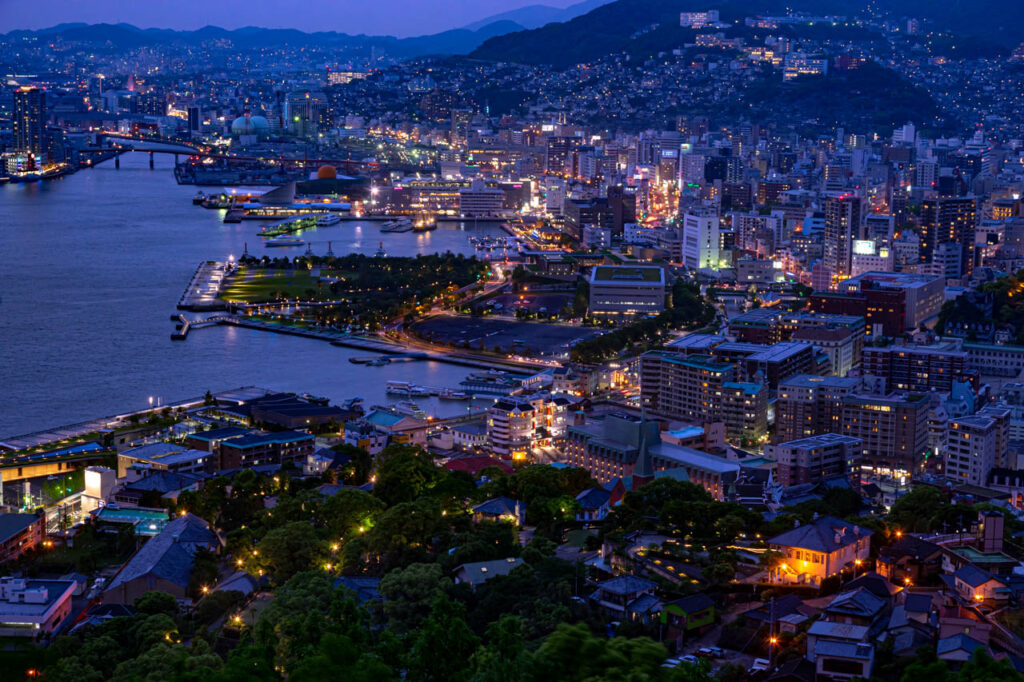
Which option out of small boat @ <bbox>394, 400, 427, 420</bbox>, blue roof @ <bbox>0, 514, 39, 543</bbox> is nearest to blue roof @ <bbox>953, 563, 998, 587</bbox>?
blue roof @ <bbox>0, 514, 39, 543</bbox>

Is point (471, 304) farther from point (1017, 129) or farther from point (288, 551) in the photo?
point (1017, 129)

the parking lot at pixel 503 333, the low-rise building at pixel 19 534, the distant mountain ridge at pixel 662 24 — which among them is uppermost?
the distant mountain ridge at pixel 662 24

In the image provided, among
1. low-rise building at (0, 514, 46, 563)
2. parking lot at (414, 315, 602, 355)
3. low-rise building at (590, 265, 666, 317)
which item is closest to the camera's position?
low-rise building at (0, 514, 46, 563)

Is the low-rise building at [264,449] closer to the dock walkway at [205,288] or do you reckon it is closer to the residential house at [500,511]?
the residential house at [500,511]

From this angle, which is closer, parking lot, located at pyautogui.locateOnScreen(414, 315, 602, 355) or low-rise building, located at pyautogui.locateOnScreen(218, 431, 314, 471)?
low-rise building, located at pyautogui.locateOnScreen(218, 431, 314, 471)

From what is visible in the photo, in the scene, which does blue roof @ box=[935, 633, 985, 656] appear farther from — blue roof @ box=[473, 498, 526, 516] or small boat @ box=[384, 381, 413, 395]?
small boat @ box=[384, 381, 413, 395]

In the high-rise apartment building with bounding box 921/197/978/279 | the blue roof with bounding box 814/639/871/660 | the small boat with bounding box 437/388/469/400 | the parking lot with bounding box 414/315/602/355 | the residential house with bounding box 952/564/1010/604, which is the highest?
the high-rise apartment building with bounding box 921/197/978/279

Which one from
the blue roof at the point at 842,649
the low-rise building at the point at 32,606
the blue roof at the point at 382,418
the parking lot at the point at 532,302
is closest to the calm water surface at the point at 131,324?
the blue roof at the point at 382,418
